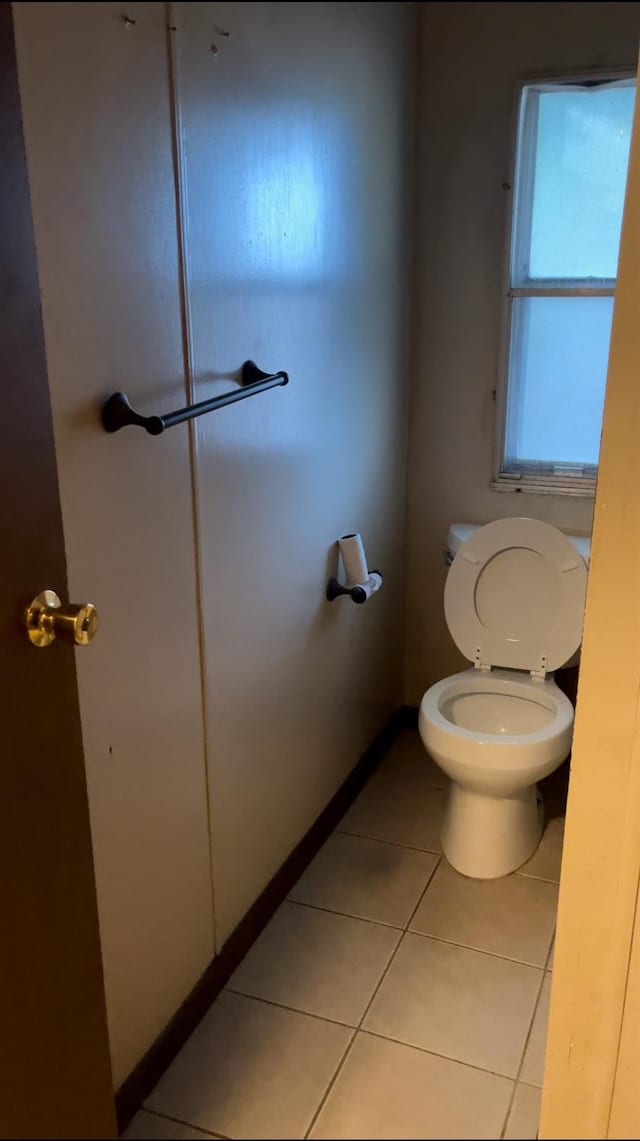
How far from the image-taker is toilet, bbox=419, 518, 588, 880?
74.9 inches

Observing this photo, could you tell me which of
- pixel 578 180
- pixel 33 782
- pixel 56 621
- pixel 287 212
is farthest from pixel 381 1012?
pixel 578 180

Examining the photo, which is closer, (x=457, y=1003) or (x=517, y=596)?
(x=457, y=1003)

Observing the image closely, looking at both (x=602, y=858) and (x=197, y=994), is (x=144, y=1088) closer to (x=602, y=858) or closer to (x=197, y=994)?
(x=197, y=994)

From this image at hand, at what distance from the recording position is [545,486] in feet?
7.51

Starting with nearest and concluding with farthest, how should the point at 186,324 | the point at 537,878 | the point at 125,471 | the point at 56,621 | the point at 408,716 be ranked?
the point at 56,621 → the point at 125,471 → the point at 186,324 → the point at 537,878 → the point at 408,716

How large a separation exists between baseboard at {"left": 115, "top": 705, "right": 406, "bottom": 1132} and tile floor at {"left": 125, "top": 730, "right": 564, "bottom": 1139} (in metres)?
0.02

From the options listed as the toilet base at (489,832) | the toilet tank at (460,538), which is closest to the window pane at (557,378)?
the toilet tank at (460,538)

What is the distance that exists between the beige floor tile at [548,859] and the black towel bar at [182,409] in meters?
1.14

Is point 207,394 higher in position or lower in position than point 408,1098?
higher

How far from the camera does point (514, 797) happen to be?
1.99 meters

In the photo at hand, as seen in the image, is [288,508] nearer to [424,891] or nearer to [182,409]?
[182,409]

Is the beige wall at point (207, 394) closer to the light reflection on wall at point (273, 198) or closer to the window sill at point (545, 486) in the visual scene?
the light reflection on wall at point (273, 198)

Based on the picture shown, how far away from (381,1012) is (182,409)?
43.2 inches

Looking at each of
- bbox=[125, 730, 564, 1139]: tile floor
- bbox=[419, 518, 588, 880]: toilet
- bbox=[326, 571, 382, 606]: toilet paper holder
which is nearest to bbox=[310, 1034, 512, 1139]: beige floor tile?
bbox=[125, 730, 564, 1139]: tile floor
